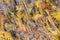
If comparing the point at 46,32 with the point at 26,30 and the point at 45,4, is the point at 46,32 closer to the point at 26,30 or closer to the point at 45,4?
the point at 26,30

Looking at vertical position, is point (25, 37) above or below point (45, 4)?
below

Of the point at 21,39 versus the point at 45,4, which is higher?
the point at 45,4

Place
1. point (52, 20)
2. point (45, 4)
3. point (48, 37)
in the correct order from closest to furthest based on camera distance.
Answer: point (48, 37), point (52, 20), point (45, 4)

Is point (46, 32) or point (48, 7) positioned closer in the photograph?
point (46, 32)

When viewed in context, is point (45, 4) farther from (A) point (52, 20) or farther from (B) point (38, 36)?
(B) point (38, 36)

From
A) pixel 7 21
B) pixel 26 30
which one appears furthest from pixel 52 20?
pixel 7 21

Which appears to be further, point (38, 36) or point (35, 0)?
point (35, 0)

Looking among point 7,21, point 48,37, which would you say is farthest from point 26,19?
point 48,37

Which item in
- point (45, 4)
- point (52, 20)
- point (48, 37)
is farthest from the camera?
point (45, 4)

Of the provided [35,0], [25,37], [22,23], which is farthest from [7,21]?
[35,0]
